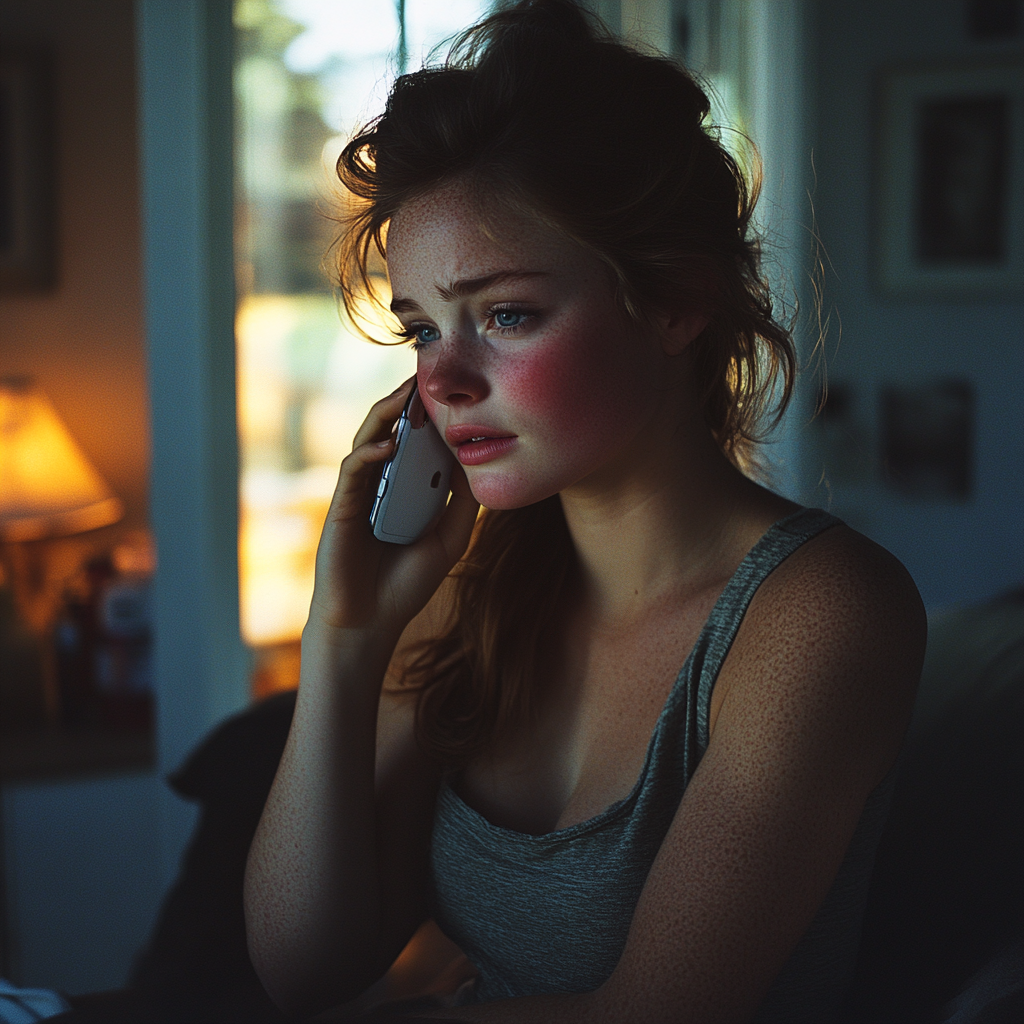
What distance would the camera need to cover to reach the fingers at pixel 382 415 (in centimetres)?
83

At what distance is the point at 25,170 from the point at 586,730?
193 centimetres

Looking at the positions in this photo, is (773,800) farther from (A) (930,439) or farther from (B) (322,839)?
(A) (930,439)

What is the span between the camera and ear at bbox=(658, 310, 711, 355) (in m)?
0.73

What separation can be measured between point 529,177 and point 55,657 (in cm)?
161

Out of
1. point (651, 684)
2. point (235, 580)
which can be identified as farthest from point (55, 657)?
point (651, 684)

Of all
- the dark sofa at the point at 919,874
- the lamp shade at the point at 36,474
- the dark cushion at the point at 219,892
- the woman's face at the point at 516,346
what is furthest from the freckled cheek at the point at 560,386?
the lamp shade at the point at 36,474

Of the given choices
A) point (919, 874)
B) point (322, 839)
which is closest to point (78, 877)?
point (322, 839)

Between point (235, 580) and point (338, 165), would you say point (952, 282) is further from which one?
point (338, 165)

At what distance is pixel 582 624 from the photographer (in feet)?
2.90

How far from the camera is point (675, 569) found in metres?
0.80

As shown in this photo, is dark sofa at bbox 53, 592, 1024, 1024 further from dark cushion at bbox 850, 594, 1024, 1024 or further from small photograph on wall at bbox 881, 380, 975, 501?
small photograph on wall at bbox 881, 380, 975, 501

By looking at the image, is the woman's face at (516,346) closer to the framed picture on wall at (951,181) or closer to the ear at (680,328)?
the ear at (680,328)

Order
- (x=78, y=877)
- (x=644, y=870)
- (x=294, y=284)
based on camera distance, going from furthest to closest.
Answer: (x=78, y=877) → (x=294, y=284) → (x=644, y=870)

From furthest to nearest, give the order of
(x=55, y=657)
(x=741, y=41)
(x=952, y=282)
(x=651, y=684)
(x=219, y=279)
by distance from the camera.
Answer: (x=952, y=282) < (x=741, y=41) < (x=55, y=657) < (x=219, y=279) < (x=651, y=684)
